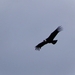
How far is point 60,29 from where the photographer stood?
91.9 m

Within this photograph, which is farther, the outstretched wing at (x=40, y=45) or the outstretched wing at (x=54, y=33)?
the outstretched wing at (x=40, y=45)

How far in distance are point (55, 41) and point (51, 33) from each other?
1.58m

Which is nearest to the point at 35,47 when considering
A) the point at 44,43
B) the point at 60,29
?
the point at 44,43

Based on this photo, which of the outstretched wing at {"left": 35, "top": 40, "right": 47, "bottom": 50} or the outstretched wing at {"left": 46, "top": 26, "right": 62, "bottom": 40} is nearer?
the outstretched wing at {"left": 46, "top": 26, "right": 62, "bottom": 40}

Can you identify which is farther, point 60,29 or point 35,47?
point 35,47

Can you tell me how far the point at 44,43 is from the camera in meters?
98.7

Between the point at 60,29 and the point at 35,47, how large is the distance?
27.1 ft

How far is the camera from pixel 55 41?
94.9 meters

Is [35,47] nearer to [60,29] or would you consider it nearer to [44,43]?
[44,43]

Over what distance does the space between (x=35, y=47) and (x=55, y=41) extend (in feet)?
16.5

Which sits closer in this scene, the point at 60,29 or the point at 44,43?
the point at 60,29

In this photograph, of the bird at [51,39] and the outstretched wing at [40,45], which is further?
the outstretched wing at [40,45]

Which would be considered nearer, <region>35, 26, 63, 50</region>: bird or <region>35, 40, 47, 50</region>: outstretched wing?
<region>35, 26, 63, 50</region>: bird
